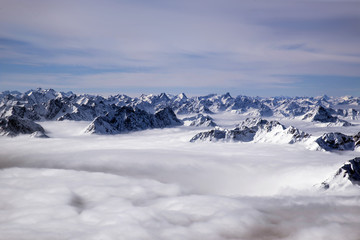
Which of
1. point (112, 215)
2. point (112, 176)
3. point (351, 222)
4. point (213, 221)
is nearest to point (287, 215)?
point (351, 222)

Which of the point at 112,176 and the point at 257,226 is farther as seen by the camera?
the point at 112,176

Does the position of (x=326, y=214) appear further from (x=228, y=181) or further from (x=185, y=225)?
(x=228, y=181)

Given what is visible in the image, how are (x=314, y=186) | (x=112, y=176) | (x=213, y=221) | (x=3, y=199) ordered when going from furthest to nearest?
(x=112, y=176)
(x=314, y=186)
(x=3, y=199)
(x=213, y=221)

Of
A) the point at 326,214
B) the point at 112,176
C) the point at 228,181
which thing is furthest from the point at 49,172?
the point at 326,214

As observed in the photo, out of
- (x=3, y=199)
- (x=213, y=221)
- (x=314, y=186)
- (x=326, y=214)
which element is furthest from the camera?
(x=314, y=186)

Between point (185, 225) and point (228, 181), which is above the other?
point (185, 225)

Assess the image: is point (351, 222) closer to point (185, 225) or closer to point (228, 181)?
point (185, 225)
